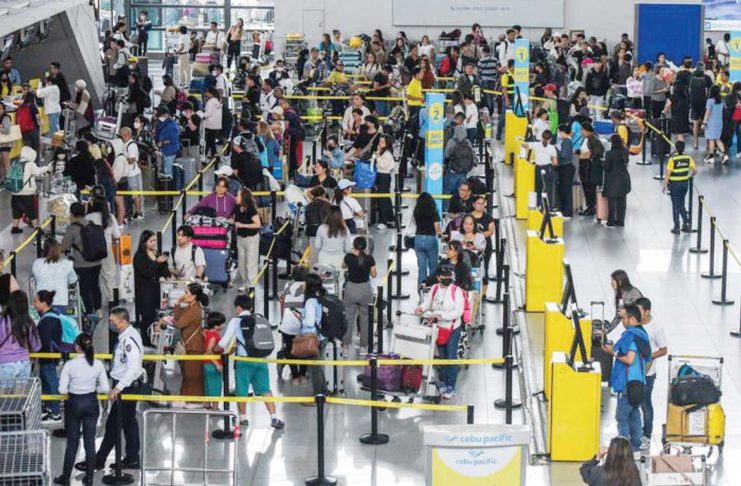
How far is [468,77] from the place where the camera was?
31.1 meters

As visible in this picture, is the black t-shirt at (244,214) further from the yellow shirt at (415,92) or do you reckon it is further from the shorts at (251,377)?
the yellow shirt at (415,92)

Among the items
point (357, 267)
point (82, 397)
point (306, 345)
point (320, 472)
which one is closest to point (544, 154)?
point (357, 267)

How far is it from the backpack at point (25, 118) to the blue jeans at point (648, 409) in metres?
15.8

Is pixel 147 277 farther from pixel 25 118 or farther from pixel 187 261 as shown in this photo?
pixel 25 118

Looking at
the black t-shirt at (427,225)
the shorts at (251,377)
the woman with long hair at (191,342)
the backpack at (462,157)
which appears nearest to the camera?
the shorts at (251,377)

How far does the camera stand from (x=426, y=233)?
64.2 ft

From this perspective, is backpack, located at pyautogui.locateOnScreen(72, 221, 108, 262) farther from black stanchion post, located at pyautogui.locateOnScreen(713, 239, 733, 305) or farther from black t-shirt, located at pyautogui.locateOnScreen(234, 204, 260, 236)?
black stanchion post, located at pyautogui.locateOnScreen(713, 239, 733, 305)

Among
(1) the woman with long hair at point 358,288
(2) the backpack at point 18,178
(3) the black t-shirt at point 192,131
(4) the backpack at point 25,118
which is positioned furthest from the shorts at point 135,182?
(1) the woman with long hair at point 358,288

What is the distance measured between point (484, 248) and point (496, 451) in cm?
Answer: 740

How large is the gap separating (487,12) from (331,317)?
96.0ft

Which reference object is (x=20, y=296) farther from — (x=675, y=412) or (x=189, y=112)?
(x=189, y=112)

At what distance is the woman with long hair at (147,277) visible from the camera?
709 inches

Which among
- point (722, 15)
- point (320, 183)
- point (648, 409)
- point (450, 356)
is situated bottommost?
point (648, 409)

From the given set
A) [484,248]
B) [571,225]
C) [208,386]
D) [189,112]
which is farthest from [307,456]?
[189,112]
